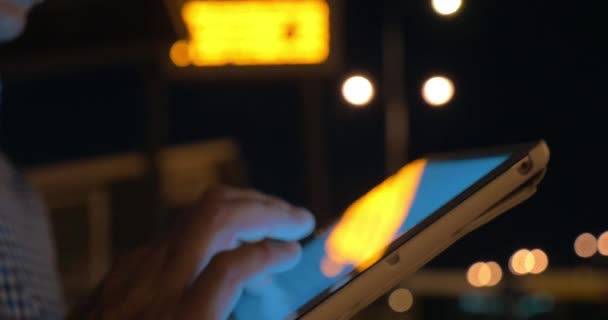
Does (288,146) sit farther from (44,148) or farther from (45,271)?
(45,271)

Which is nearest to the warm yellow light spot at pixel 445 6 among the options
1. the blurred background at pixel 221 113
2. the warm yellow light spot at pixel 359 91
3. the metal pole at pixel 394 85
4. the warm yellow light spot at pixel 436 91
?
the blurred background at pixel 221 113

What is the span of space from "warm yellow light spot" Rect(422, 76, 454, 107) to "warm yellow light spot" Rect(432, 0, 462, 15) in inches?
52.6

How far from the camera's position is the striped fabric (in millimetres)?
1258

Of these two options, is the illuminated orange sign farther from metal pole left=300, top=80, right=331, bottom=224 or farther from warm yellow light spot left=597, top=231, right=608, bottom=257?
warm yellow light spot left=597, top=231, right=608, bottom=257

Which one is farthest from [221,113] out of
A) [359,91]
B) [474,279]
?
[359,91]

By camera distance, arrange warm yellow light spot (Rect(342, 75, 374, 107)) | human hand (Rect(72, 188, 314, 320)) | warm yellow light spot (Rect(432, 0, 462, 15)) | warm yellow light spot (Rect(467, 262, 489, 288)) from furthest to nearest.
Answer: warm yellow light spot (Rect(467, 262, 489, 288)), warm yellow light spot (Rect(342, 75, 374, 107)), warm yellow light spot (Rect(432, 0, 462, 15)), human hand (Rect(72, 188, 314, 320))

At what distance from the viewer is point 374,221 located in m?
1.47

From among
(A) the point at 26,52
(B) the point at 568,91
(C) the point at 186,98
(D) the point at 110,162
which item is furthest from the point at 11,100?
(B) the point at 568,91

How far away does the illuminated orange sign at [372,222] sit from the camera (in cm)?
129

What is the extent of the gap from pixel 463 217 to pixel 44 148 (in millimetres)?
10658

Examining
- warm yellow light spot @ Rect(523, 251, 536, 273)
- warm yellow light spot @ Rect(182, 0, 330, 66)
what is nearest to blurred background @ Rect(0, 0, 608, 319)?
warm yellow light spot @ Rect(182, 0, 330, 66)

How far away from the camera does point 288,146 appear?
20.0 meters

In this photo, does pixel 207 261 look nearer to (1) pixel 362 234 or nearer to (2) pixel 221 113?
(1) pixel 362 234

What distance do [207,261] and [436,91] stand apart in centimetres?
629
